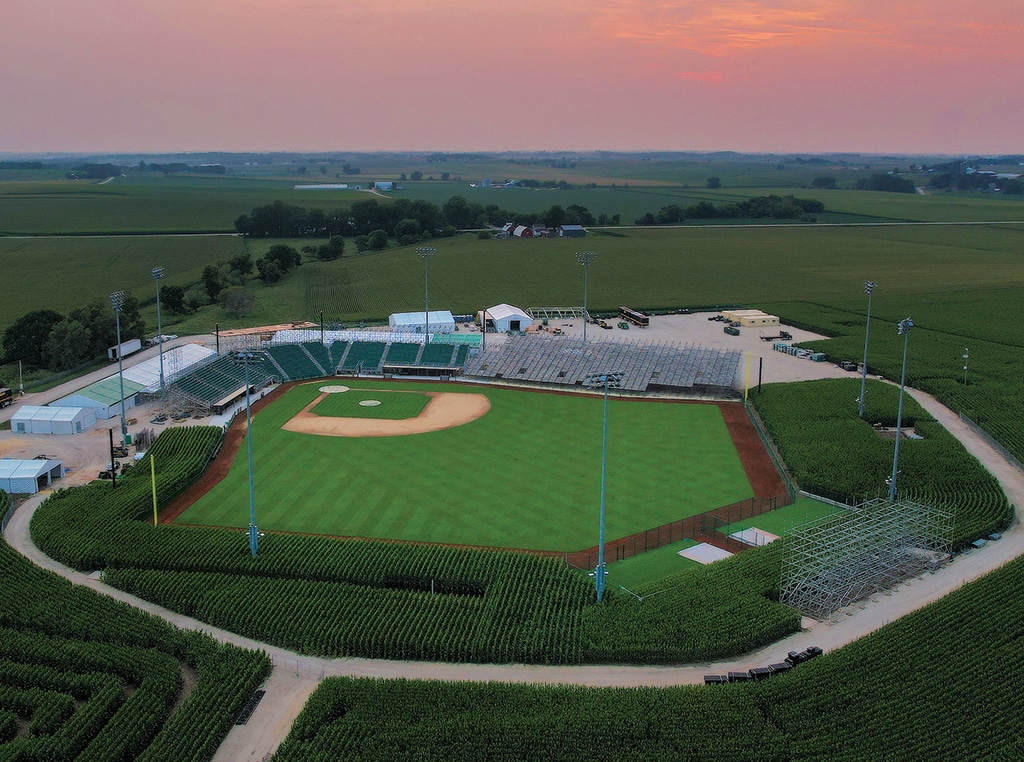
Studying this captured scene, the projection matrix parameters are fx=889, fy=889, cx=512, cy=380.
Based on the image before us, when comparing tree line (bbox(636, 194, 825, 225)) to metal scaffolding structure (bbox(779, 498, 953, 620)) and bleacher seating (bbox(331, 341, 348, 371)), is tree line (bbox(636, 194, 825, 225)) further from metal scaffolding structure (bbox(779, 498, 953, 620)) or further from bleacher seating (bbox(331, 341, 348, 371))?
metal scaffolding structure (bbox(779, 498, 953, 620))

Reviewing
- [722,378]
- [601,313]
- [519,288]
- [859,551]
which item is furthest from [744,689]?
[519,288]

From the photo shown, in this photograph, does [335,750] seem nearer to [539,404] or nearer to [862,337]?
[539,404]

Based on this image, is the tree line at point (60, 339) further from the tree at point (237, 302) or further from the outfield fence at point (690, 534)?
the outfield fence at point (690, 534)

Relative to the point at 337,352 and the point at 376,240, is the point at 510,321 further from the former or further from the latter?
the point at 376,240

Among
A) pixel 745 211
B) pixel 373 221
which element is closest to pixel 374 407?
pixel 373 221

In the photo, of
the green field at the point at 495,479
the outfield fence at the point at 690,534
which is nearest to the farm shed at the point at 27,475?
the green field at the point at 495,479

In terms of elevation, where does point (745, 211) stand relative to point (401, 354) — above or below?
above
